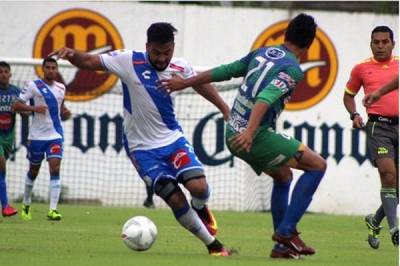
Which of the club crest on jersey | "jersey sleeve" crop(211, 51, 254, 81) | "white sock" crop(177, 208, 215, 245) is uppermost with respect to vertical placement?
the club crest on jersey

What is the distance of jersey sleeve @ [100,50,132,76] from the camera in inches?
436

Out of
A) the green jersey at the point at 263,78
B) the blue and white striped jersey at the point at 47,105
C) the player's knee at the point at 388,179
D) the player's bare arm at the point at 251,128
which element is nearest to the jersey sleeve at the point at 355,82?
the player's knee at the point at 388,179

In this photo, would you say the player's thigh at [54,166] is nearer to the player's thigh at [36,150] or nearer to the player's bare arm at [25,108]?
the player's thigh at [36,150]

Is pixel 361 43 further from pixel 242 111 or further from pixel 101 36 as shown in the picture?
pixel 242 111

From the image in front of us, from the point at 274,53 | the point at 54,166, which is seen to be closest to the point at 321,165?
the point at 274,53

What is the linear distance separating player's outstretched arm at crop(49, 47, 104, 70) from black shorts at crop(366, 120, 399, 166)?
3.58 m

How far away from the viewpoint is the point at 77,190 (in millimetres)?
23125

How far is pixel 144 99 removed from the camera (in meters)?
11.2

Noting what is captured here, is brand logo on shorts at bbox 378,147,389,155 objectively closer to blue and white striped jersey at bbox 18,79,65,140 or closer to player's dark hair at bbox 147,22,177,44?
player's dark hair at bbox 147,22,177,44

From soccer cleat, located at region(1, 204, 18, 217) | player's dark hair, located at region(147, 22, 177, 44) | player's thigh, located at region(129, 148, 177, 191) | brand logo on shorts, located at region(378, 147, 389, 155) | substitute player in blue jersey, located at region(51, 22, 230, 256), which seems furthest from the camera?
soccer cleat, located at region(1, 204, 18, 217)

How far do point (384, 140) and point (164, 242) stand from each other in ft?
9.05

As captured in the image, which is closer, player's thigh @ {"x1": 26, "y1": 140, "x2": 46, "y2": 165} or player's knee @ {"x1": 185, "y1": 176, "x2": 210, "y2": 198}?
player's knee @ {"x1": 185, "y1": 176, "x2": 210, "y2": 198}

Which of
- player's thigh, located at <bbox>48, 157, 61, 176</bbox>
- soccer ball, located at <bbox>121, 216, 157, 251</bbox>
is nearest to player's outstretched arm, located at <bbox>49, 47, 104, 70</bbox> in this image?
soccer ball, located at <bbox>121, 216, 157, 251</bbox>

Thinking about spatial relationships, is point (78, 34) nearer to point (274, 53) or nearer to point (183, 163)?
point (183, 163)
